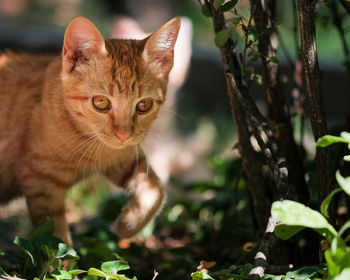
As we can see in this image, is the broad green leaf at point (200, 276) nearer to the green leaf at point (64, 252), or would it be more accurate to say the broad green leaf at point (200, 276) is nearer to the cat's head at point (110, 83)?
the green leaf at point (64, 252)

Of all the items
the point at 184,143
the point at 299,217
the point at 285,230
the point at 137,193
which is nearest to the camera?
the point at 299,217

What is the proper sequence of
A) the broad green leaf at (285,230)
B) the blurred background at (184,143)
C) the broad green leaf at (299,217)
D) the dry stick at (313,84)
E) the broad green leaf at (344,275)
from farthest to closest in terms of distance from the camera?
the blurred background at (184,143) < the dry stick at (313,84) < the broad green leaf at (285,230) < the broad green leaf at (299,217) < the broad green leaf at (344,275)

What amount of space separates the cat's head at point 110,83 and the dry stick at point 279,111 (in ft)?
1.42

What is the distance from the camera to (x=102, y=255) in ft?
7.74

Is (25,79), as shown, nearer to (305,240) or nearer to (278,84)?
(278,84)

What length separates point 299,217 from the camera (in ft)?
4.57

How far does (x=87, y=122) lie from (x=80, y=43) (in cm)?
37

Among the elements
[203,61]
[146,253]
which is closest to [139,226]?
[146,253]

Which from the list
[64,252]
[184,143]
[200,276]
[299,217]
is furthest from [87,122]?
[184,143]

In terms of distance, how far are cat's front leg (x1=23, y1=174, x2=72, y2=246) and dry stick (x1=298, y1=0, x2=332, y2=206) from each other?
3.99ft

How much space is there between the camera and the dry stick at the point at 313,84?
1.70 meters

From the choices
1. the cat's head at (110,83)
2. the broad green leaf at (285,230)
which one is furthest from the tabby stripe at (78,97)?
the broad green leaf at (285,230)

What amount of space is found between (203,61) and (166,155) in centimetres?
206

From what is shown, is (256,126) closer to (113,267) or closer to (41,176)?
(113,267)
